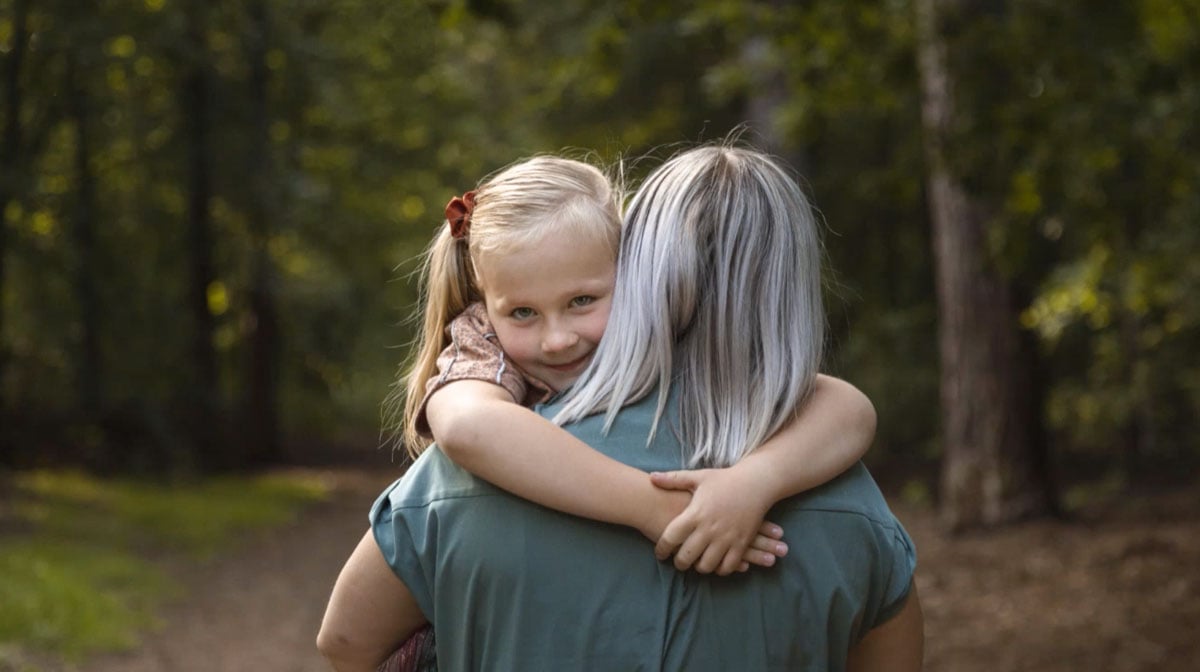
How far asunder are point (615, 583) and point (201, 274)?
18.2 meters

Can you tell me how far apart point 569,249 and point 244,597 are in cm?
959

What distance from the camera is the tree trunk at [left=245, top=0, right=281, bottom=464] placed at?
18.0 meters

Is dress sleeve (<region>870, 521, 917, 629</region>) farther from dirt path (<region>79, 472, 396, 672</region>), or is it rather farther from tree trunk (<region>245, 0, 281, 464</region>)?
tree trunk (<region>245, 0, 281, 464</region>)

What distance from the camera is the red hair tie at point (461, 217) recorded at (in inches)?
88.5

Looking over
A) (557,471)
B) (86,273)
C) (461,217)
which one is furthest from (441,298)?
(86,273)

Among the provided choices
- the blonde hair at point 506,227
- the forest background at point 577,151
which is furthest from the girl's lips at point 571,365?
the forest background at point 577,151

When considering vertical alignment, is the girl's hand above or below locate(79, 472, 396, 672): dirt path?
above

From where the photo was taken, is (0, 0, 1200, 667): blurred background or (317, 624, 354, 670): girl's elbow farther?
(0, 0, 1200, 667): blurred background

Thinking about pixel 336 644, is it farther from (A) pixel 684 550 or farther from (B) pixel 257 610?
(B) pixel 257 610

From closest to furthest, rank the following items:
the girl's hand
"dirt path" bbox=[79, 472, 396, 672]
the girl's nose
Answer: the girl's hand → the girl's nose → "dirt path" bbox=[79, 472, 396, 672]

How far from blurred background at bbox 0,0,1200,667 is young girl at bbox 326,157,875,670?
4.13 metres

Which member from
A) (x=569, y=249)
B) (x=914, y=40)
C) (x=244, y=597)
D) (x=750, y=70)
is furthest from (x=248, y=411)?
(x=569, y=249)

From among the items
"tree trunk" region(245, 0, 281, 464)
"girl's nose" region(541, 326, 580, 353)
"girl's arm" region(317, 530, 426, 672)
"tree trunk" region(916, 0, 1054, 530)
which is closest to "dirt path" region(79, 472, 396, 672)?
"tree trunk" region(245, 0, 281, 464)

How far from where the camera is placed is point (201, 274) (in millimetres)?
19203
